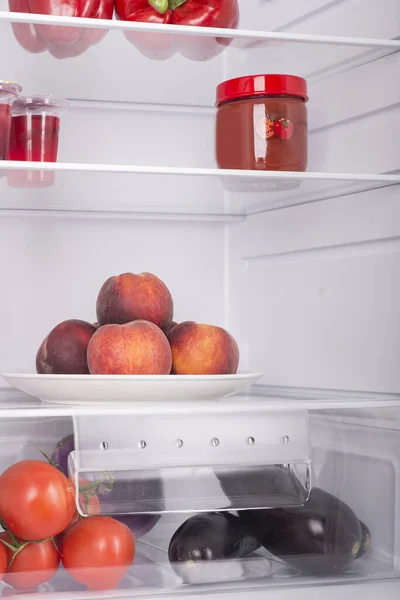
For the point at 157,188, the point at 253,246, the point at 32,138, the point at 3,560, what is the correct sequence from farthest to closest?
1. the point at 253,246
2. the point at 157,188
3. the point at 32,138
4. the point at 3,560

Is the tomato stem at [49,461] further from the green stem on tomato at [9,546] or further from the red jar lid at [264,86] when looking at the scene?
the red jar lid at [264,86]

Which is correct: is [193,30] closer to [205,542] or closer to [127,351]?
[127,351]

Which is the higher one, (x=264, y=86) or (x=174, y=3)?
(x=174, y=3)

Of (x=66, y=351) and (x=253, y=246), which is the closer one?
(x=66, y=351)

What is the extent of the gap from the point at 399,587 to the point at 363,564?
0.06m

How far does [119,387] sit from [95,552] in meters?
0.23

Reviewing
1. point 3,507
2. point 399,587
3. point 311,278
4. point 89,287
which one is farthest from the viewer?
point 89,287

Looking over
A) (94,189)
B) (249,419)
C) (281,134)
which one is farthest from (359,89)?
(249,419)

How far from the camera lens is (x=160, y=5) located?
1.45 meters

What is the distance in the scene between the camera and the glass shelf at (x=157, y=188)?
135cm

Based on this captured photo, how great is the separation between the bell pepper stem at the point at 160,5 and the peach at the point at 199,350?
19.5 inches

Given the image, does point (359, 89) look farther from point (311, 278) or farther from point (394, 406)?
point (394, 406)

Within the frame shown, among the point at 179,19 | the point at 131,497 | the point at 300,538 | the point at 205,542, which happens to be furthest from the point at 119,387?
the point at 179,19

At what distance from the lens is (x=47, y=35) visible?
4.52 feet
